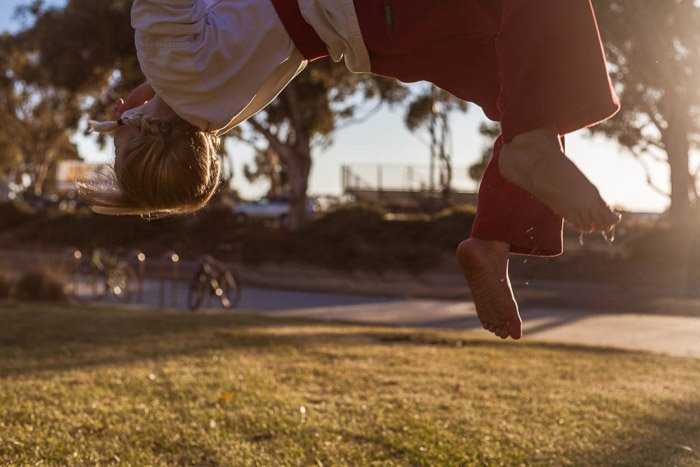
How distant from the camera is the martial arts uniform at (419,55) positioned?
6.40 ft

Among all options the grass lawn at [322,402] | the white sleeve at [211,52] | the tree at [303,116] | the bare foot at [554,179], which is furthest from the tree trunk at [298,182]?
the bare foot at [554,179]

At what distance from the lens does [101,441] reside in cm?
388

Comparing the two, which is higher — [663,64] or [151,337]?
[663,64]

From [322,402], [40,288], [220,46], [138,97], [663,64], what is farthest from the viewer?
[663,64]

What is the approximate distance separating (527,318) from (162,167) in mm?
12801

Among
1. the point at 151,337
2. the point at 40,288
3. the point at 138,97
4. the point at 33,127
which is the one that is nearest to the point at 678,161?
the point at 40,288

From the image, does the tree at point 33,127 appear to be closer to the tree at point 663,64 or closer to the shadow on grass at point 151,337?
the tree at point 663,64

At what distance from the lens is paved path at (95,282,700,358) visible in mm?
11711

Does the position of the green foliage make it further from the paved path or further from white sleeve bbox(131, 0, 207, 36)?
white sleeve bbox(131, 0, 207, 36)

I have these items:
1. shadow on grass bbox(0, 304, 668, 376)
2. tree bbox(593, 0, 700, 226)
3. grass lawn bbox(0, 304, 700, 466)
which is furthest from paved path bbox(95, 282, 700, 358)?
tree bbox(593, 0, 700, 226)

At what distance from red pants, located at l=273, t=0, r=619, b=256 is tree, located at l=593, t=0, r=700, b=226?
1614 centimetres

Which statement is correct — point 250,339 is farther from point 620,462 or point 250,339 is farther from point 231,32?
point 231,32

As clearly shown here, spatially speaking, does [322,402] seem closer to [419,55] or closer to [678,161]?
[419,55]

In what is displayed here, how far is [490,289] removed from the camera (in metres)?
2.31
